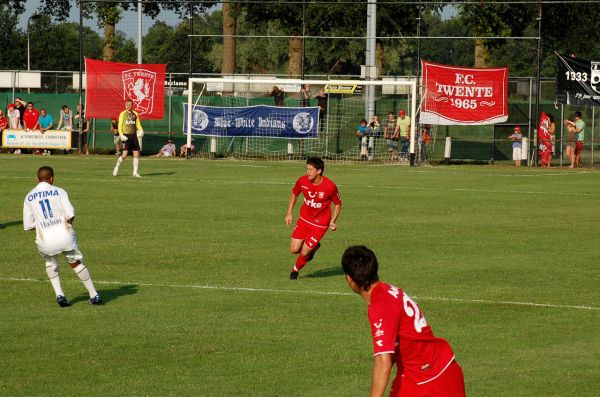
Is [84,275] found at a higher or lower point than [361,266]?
lower

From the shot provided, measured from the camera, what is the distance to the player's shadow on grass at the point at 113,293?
46.4 feet

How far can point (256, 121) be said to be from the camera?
43.6 meters

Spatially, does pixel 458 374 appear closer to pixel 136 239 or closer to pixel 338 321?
pixel 338 321

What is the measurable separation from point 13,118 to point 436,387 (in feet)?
133

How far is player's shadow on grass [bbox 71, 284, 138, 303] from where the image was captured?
14141 mm

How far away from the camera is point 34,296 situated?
1430 centimetres

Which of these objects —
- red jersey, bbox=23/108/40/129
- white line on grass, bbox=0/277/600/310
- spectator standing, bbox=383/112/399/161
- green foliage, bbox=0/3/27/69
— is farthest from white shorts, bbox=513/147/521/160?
green foliage, bbox=0/3/27/69

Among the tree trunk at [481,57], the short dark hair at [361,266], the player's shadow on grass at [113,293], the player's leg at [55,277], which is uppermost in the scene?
the tree trunk at [481,57]

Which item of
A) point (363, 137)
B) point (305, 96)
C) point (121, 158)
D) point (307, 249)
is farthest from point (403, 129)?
point (307, 249)

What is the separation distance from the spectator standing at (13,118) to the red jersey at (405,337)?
131 ft

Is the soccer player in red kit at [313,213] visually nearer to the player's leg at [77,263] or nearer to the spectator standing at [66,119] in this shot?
the player's leg at [77,263]

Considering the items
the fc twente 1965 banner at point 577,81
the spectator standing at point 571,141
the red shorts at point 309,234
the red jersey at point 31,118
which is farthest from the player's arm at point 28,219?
the red jersey at point 31,118

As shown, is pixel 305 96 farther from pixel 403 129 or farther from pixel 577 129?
pixel 577 129

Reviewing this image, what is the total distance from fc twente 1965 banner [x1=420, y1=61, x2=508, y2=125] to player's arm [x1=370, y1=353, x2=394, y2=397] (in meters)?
34.9
